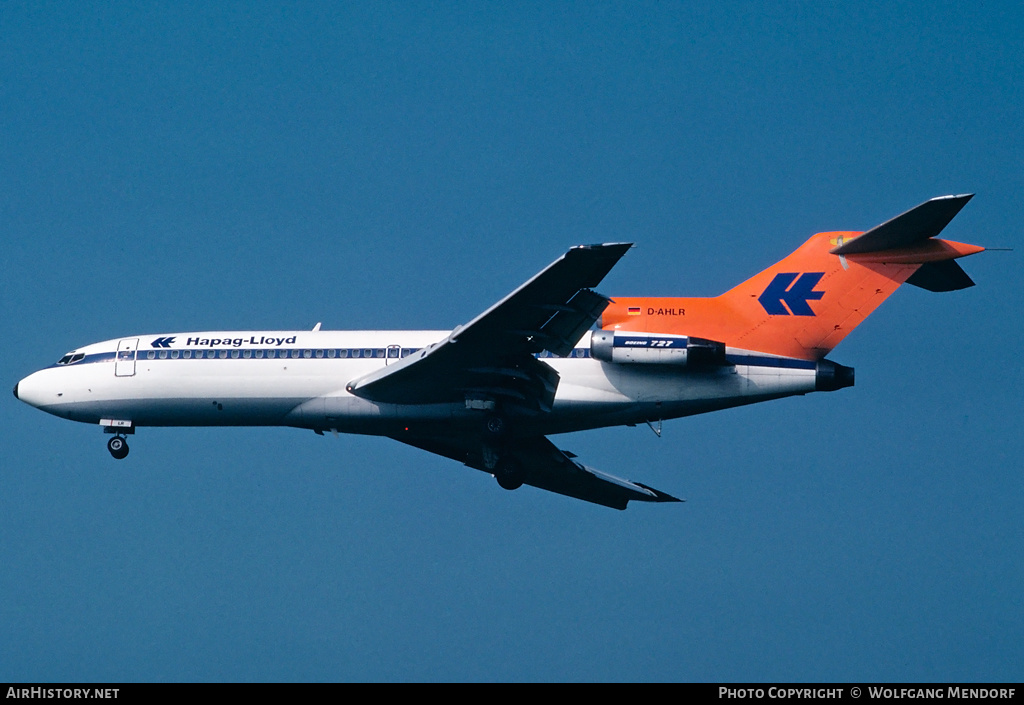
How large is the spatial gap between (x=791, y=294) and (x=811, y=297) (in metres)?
0.51

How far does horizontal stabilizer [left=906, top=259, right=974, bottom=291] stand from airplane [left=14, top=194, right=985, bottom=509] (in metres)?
0.04

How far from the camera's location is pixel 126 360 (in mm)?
36750

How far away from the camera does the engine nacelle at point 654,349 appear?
3209cm

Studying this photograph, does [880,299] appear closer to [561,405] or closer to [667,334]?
[667,334]

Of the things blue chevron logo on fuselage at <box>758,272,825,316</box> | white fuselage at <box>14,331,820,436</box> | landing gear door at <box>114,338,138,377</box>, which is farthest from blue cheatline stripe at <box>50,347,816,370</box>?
blue chevron logo on fuselage at <box>758,272,825,316</box>

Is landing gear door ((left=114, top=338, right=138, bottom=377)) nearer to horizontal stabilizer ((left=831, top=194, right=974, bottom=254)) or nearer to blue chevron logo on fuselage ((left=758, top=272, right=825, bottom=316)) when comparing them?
blue chevron logo on fuselage ((left=758, top=272, right=825, bottom=316))

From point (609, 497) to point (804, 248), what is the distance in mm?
10446

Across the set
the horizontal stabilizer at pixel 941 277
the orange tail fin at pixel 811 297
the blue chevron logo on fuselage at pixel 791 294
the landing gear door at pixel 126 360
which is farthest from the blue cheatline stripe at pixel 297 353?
the horizontal stabilizer at pixel 941 277

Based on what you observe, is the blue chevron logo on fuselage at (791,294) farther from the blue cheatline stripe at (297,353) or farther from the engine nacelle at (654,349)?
the engine nacelle at (654,349)

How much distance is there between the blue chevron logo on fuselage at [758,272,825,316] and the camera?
109 ft

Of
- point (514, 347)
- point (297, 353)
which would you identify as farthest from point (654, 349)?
point (297, 353)

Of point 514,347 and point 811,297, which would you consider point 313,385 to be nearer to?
point 514,347

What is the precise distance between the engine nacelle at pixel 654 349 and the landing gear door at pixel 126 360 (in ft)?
44.0
